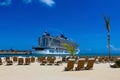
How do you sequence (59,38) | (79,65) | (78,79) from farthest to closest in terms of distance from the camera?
(59,38)
(79,65)
(78,79)

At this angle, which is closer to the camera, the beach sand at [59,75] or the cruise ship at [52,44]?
the beach sand at [59,75]

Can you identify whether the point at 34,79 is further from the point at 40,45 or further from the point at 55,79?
the point at 40,45

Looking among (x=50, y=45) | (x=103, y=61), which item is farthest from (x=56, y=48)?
(x=103, y=61)

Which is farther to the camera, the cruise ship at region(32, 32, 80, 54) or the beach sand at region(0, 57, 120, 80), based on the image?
the cruise ship at region(32, 32, 80, 54)

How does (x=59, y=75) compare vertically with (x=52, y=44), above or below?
below

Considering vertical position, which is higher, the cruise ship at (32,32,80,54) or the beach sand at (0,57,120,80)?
the cruise ship at (32,32,80,54)

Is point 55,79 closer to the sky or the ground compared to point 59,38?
closer to the ground

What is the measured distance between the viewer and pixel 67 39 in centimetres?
8400

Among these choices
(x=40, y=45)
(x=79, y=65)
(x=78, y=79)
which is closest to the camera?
(x=78, y=79)

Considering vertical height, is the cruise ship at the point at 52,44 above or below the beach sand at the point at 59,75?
above

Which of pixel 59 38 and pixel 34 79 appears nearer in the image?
pixel 34 79

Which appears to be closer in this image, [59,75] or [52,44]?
[59,75]

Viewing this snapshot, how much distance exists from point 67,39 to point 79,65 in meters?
68.0

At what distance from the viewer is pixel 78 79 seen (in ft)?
37.7
